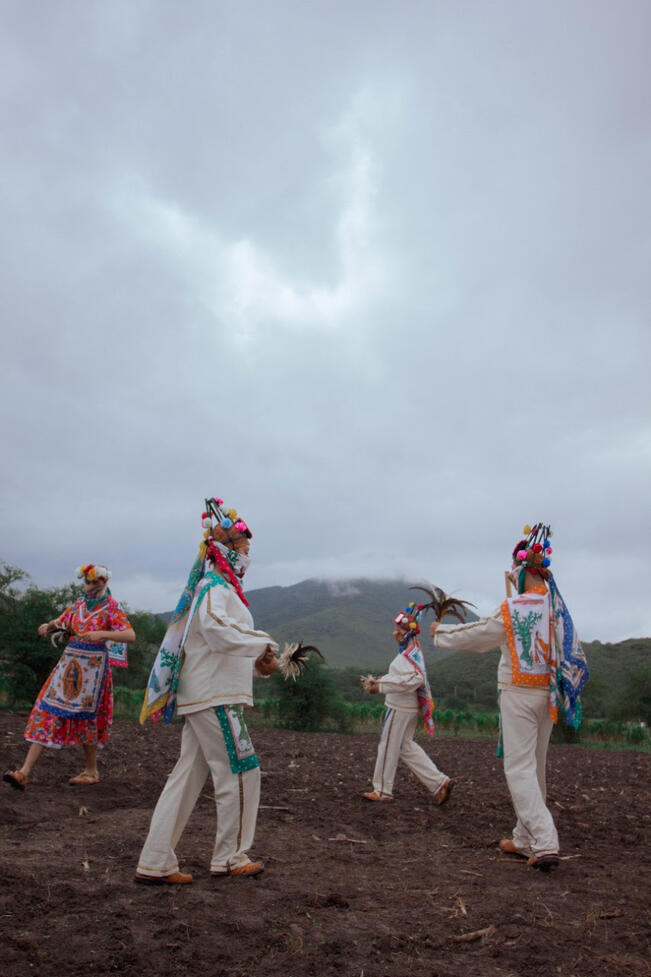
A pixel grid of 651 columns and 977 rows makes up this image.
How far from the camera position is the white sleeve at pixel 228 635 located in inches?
177

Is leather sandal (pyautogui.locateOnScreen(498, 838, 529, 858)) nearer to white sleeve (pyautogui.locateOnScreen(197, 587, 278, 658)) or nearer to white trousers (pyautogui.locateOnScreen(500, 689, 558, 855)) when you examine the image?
white trousers (pyautogui.locateOnScreen(500, 689, 558, 855))

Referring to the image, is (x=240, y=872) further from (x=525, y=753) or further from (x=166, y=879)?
(x=525, y=753)

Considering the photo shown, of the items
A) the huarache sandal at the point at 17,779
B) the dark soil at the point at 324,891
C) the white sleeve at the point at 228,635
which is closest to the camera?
the dark soil at the point at 324,891

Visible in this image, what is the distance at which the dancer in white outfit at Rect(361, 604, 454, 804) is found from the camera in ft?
25.2

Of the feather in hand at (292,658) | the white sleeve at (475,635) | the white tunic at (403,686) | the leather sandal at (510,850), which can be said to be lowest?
the leather sandal at (510,850)

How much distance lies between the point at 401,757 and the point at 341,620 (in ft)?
294

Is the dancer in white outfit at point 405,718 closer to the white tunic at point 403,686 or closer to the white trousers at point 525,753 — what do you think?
the white tunic at point 403,686

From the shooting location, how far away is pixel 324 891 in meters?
4.31

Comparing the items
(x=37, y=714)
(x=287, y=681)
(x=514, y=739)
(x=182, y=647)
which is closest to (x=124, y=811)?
(x=37, y=714)

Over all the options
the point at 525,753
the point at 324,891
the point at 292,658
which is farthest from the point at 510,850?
the point at 292,658

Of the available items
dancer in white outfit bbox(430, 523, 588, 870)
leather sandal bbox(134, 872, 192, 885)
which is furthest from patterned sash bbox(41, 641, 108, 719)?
dancer in white outfit bbox(430, 523, 588, 870)

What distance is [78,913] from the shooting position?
3641mm

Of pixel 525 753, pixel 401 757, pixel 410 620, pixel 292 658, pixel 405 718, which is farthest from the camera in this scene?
pixel 410 620

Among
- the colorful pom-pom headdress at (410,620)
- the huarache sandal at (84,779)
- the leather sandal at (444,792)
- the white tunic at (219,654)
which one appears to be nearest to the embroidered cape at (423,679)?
the colorful pom-pom headdress at (410,620)
